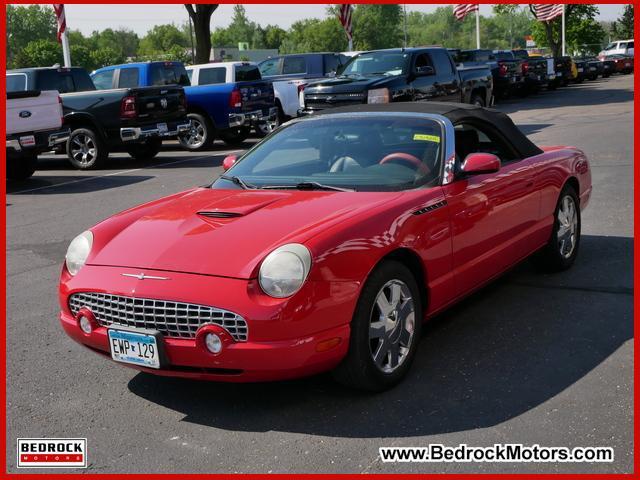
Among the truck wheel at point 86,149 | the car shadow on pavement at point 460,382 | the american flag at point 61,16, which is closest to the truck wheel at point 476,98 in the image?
the truck wheel at point 86,149

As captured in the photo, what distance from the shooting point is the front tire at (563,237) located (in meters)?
6.44

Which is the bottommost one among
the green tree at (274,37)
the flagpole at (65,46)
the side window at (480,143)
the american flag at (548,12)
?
the side window at (480,143)

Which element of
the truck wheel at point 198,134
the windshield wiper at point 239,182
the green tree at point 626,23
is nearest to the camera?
the windshield wiper at point 239,182

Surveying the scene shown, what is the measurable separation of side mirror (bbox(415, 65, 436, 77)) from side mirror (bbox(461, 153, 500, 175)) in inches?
473

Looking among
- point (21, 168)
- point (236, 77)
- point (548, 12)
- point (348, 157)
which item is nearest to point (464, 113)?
point (348, 157)

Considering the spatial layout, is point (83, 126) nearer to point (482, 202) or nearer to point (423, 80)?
point (423, 80)

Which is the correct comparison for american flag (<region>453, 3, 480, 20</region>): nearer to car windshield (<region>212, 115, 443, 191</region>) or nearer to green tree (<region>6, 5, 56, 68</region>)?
car windshield (<region>212, 115, 443, 191</region>)

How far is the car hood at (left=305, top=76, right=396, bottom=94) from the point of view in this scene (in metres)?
16.0

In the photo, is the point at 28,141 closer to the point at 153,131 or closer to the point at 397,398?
the point at 153,131

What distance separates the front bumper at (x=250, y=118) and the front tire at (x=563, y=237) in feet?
40.2

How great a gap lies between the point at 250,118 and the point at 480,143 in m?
12.9

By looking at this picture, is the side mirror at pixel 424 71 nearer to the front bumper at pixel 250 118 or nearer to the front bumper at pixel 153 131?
the front bumper at pixel 250 118

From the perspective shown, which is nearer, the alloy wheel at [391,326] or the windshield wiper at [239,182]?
the alloy wheel at [391,326]

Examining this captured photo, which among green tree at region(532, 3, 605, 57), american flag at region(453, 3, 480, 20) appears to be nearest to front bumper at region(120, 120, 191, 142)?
american flag at region(453, 3, 480, 20)
